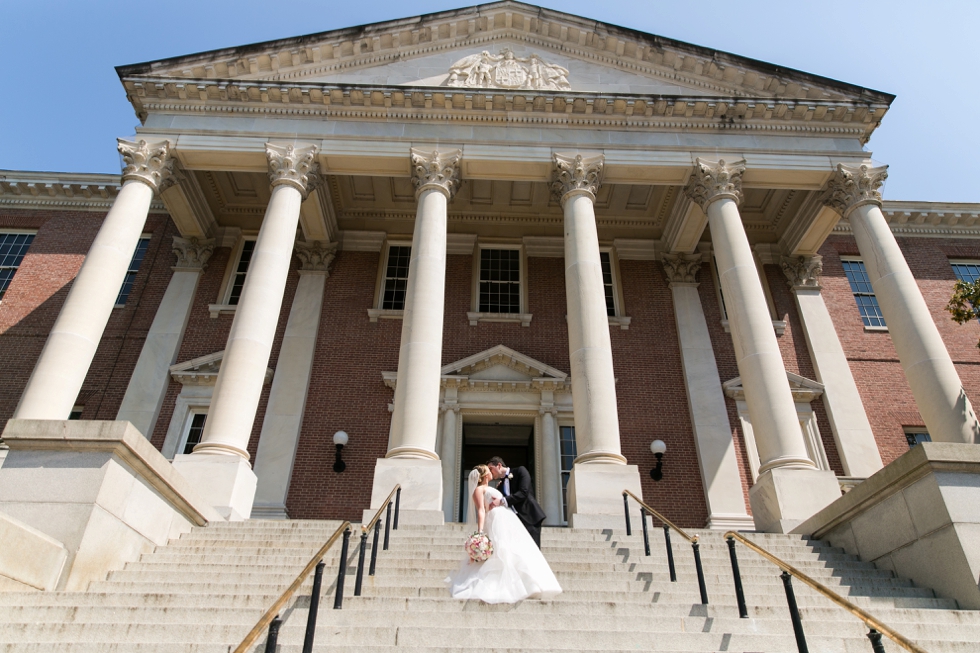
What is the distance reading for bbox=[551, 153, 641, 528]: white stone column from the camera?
40.5ft

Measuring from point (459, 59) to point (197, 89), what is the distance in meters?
7.08

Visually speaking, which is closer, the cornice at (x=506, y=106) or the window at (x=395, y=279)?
the cornice at (x=506, y=106)

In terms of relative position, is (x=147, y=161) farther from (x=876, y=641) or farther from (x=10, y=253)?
(x=876, y=641)

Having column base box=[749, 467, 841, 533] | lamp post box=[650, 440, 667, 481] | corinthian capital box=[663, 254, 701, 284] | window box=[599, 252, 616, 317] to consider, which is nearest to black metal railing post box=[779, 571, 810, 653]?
column base box=[749, 467, 841, 533]

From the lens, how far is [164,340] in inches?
763

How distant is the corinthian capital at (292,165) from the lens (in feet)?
54.4

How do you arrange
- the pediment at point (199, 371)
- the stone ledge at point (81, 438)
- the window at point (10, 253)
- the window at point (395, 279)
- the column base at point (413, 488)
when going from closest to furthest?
the stone ledge at point (81, 438)
the column base at point (413, 488)
the pediment at point (199, 371)
the window at point (395, 279)
the window at point (10, 253)

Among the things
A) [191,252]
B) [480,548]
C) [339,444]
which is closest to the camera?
[480,548]

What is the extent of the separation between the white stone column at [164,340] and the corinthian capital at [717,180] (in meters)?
14.7

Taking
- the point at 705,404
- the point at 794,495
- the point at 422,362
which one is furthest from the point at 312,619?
the point at 705,404

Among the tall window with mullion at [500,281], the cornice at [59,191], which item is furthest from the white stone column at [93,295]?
the tall window with mullion at [500,281]

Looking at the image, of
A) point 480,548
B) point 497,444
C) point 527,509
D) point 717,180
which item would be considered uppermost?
point 717,180

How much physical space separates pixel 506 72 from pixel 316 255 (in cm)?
790

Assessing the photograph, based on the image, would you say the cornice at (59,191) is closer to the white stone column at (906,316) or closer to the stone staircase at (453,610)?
the stone staircase at (453,610)
